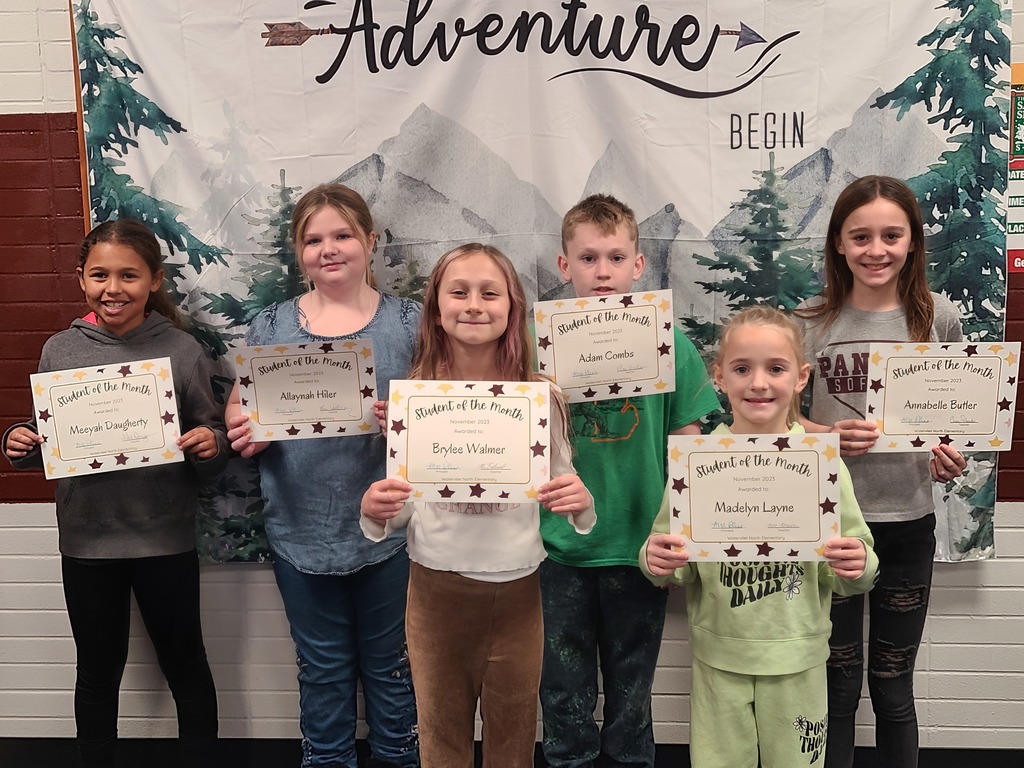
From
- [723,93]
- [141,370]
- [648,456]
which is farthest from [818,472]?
[141,370]

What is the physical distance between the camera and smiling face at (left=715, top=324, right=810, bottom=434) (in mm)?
1778

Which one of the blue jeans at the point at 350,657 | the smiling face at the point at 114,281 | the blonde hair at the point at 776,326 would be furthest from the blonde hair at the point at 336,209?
the blonde hair at the point at 776,326

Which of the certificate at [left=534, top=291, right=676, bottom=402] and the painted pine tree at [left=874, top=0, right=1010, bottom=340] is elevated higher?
the painted pine tree at [left=874, top=0, right=1010, bottom=340]

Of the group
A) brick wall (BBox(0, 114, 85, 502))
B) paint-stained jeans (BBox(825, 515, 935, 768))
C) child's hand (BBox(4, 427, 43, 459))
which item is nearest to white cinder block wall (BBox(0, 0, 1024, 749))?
brick wall (BBox(0, 114, 85, 502))

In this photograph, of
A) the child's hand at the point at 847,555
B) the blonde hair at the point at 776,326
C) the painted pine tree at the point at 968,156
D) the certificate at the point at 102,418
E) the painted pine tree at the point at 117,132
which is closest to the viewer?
the child's hand at the point at 847,555

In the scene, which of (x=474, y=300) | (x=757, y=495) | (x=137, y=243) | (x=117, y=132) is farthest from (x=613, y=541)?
(x=117, y=132)

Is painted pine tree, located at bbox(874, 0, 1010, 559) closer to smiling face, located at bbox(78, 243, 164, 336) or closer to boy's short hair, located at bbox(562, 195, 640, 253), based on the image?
boy's short hair, located at bbox(562, 195, 640, 253)

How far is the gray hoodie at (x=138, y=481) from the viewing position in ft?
7.34

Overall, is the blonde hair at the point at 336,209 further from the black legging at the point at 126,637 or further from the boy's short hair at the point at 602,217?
the black legging at the point at 126,637

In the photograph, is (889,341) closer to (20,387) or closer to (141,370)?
(141,370)

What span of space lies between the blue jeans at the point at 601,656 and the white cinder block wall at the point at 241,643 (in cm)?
49

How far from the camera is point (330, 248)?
7.27 ft

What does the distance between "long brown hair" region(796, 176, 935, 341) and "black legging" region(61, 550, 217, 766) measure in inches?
72.3

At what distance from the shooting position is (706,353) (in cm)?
248
